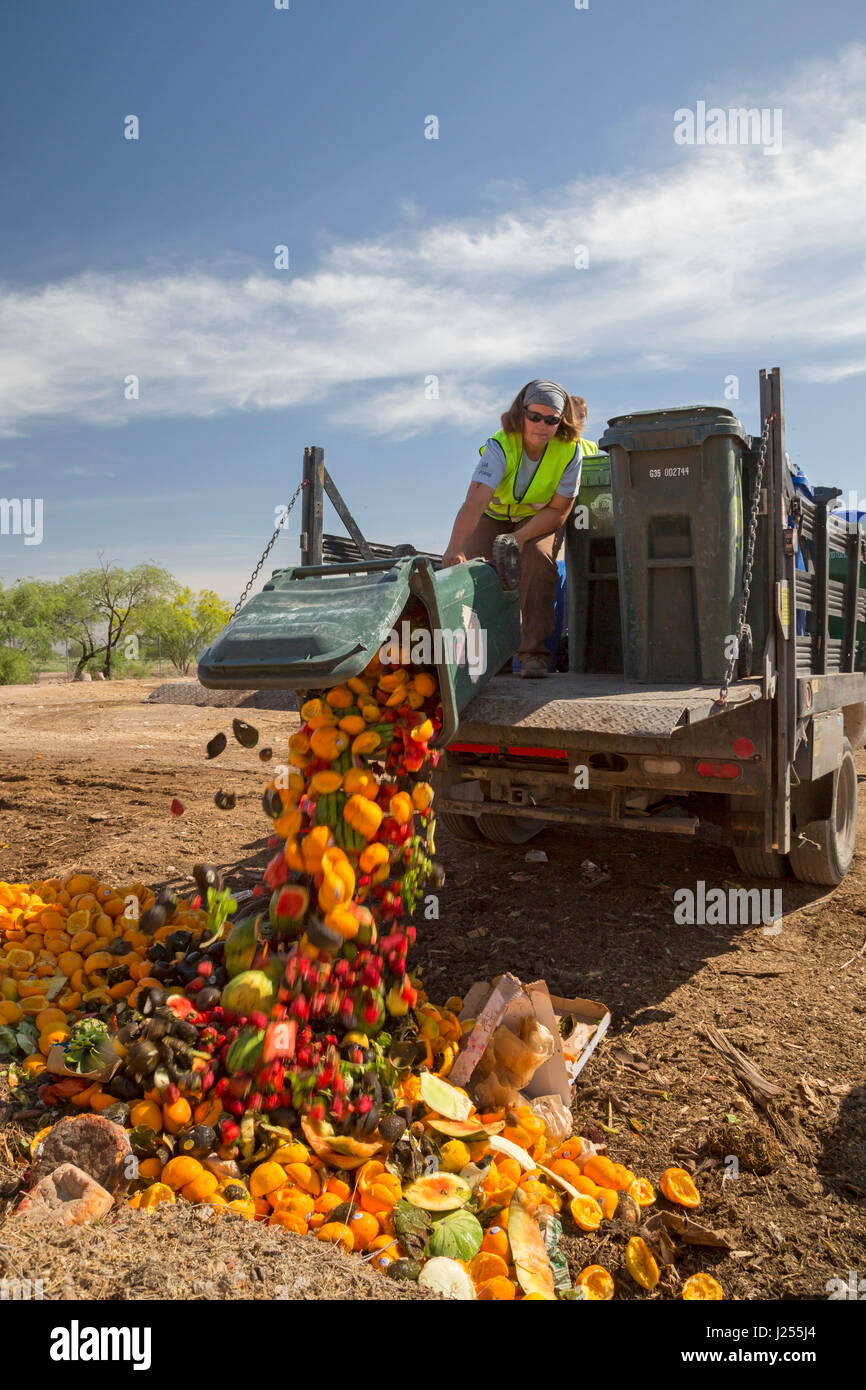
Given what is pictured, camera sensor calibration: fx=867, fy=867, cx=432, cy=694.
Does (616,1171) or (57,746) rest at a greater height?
(57,746)

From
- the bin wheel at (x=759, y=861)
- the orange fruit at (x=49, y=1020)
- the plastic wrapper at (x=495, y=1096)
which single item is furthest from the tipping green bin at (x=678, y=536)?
the orange fruit at (x=49, y=1020)

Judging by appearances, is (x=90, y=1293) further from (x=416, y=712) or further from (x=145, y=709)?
(x=145, y=709)

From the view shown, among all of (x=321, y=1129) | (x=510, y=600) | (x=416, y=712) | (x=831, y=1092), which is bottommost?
(x=831, y=1092)

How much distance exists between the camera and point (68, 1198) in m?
2.32

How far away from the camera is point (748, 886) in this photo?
5.64m

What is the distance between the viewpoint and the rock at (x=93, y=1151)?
2463 mm

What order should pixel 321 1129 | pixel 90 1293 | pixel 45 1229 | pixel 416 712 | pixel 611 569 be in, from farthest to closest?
pixel 611 569 < pixel 416 712 < pixel 321 1129 < pixel 45 1229 < pixel 90 1293

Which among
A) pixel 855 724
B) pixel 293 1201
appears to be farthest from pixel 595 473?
pixel 293 1201

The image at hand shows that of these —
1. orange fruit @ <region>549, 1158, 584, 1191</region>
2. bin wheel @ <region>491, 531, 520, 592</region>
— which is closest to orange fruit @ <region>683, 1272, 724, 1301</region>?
orange fruit @ <region>549, 1158, 584, 1191</region>

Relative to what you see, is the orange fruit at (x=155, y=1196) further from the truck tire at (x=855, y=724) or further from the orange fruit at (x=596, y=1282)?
the truck tire at (x=855, y=724)

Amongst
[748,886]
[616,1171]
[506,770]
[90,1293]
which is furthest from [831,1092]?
[90,1293]

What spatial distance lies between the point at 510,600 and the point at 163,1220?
288cm

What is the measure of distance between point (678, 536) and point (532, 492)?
3.11ft

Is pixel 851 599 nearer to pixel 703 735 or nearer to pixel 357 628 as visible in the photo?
pixel 703 735
